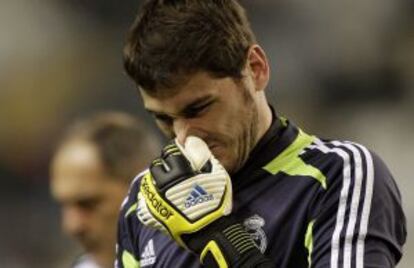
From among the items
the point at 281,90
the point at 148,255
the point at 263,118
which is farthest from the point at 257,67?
the point at 281,90

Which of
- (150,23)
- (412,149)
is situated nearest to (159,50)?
(150,23)

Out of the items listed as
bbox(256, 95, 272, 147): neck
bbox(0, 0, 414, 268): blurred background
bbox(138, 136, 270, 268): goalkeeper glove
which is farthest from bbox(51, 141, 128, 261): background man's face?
bbox(0, 0, 414, 268): blurred background

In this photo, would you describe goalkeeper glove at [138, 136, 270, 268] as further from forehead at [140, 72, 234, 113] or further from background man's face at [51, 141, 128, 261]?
background man's face at [51, 141, 128, 261]

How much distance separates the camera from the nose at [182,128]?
2682mm

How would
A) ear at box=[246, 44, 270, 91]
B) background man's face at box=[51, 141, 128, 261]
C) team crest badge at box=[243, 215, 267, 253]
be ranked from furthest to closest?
background man's face at box=[51, 141, 128, 261]
ear at box=[246, 44, 270, 91]
team crest badge at box=[243, 215, 267, 253]

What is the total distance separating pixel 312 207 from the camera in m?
2.61

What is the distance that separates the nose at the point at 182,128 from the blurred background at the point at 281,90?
4678mm

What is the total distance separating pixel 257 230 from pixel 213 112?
0.88 ft

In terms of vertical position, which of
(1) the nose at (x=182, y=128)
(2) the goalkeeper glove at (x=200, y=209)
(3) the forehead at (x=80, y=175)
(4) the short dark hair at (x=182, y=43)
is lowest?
(3) the forehead at (x=80, y=175)

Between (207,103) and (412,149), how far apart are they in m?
4.95

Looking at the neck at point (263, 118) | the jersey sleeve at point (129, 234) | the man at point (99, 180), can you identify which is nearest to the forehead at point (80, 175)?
the man at point (99, 180)

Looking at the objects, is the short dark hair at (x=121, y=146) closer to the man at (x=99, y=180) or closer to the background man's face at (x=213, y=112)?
the man at (x=99, y=180)

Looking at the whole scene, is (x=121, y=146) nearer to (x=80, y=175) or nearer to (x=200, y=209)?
(x=80, y=175)

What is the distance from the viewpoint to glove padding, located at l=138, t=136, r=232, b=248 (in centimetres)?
254
